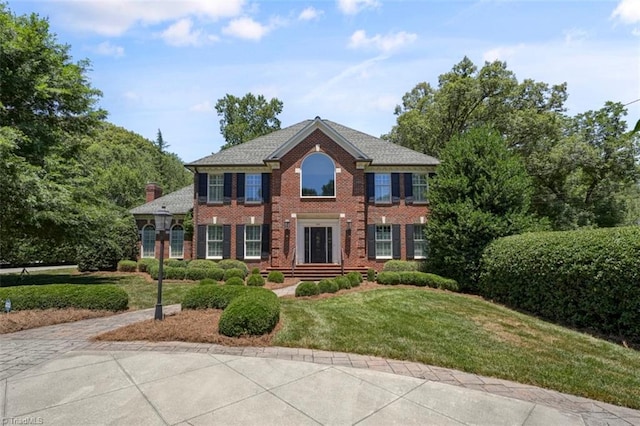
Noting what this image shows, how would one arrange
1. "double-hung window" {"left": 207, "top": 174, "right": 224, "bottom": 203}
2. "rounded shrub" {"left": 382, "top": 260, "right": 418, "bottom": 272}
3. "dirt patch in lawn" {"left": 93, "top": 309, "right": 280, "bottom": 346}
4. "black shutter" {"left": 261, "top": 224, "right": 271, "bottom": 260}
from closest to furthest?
"dirt patch in lawn" {"left": 93, "top": 309, "right": 280, "bottom": 346} < "rounded shrub" {"left": 382, "top": 260, "right": 418, "bottom": 272} < "black shutter" {"left": 261, "top": 224, "right": 271, "bottom": 260} < "double-hung window" {"left": 207, "top": 174, "right": 224, "bottom": 203}

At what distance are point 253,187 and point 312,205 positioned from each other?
356 cm

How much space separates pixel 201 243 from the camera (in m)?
17.5

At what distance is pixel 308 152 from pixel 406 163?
5.36 meters

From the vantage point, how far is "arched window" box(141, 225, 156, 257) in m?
19.9

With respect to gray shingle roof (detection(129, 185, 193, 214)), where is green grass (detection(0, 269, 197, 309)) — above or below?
below

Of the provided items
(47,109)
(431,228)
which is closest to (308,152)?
(431,228)

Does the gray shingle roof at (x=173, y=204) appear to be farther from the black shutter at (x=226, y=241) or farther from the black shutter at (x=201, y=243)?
the black shutter at (x=226, y=241)

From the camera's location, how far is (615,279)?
24.6 ft

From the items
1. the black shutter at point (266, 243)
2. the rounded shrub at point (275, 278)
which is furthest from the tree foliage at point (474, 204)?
the black shutter at point (266, 243)

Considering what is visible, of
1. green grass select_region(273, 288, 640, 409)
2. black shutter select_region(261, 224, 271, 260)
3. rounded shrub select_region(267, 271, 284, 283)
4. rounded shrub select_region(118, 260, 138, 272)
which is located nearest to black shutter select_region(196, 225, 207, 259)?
black shutter select_region(261, 224, 271, 260)

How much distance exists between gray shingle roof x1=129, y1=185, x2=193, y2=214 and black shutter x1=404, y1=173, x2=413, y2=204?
12.9m

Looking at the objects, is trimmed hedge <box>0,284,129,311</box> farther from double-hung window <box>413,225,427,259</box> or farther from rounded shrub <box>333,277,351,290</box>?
double-hung window <box>413,225,427,259</box>

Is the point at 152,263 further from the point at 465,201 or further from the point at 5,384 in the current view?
the point at 465,201

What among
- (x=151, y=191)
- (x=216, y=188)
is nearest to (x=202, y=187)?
(x=216, y=188)
